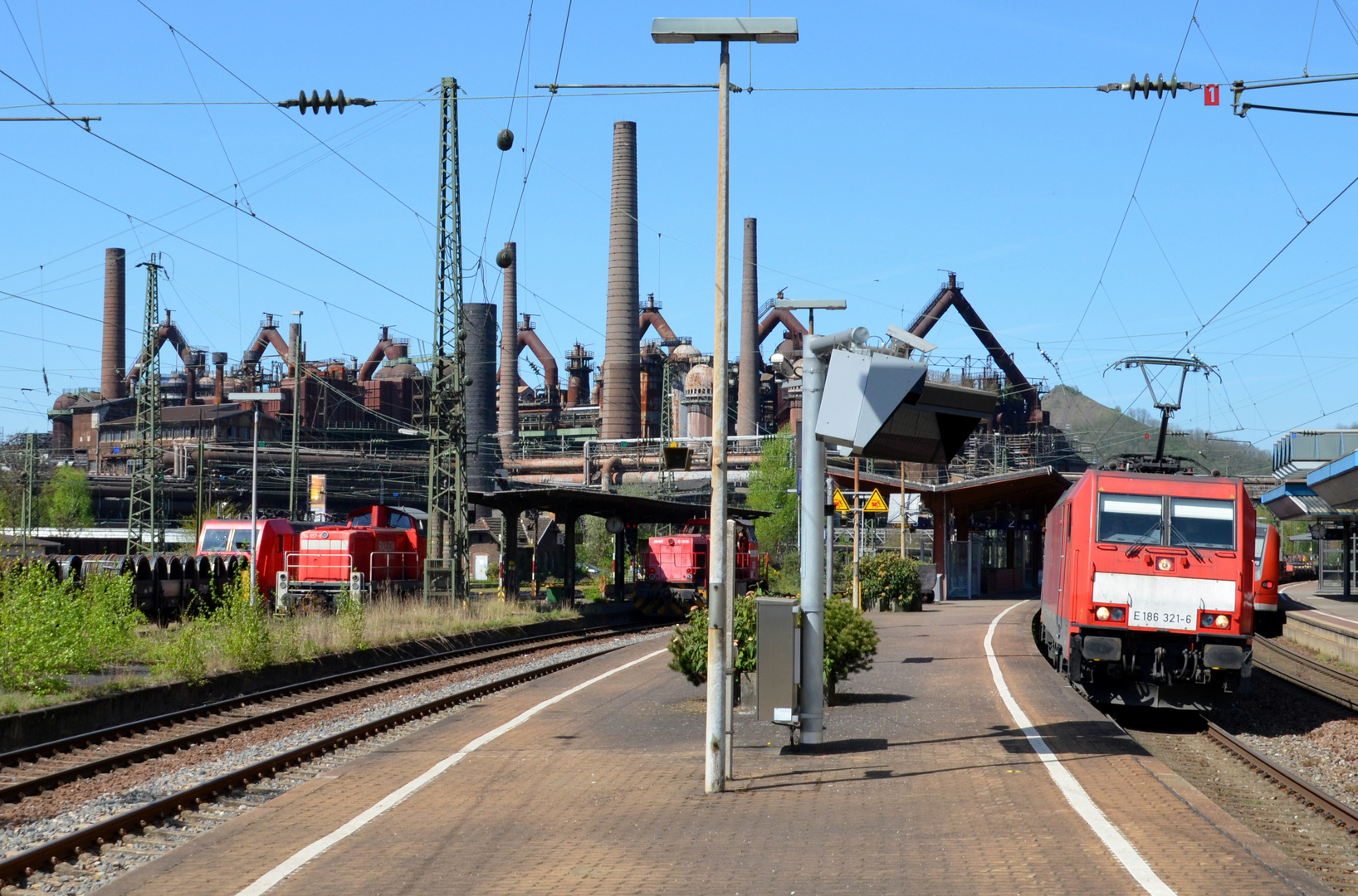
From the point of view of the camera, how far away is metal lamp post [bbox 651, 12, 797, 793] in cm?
984

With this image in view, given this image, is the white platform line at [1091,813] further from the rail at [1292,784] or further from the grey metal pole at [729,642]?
the grey metal pole at [729,642]

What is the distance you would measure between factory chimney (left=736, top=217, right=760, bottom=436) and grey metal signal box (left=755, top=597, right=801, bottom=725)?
66513 mm

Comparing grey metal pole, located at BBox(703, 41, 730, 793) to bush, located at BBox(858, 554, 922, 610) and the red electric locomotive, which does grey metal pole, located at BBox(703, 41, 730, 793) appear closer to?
the red electric locomotive

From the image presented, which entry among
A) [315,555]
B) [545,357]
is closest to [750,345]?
[545,357]

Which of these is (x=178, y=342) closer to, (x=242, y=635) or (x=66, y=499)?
(x=66, y=499)

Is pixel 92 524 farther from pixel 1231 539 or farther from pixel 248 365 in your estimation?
pixel 1231 539

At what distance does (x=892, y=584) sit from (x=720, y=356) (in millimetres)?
26779

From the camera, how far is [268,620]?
2628cm

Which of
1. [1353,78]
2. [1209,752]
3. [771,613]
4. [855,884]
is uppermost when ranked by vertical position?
[1353,78]

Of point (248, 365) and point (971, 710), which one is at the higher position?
point (248, 365)

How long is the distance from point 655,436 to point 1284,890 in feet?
305

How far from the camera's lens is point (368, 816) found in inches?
374

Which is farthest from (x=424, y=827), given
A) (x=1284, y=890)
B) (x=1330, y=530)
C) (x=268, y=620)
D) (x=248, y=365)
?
(x=248, y=365)

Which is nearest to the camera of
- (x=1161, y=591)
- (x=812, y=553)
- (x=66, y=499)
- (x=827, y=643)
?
(x=812, y=553)
